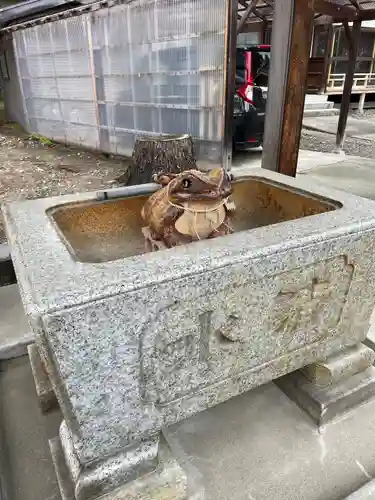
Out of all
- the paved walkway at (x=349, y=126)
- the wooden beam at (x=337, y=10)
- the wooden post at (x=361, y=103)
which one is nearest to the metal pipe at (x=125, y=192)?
the wooden beam at (x=337, y=10)

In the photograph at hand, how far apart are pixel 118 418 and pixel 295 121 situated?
283 centimetres

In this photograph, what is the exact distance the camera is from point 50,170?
5477 mm

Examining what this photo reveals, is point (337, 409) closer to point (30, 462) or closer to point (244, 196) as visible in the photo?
point (244, 196)

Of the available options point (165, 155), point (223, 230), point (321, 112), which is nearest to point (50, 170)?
point (165, 155)

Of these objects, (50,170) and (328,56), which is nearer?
(50,170)

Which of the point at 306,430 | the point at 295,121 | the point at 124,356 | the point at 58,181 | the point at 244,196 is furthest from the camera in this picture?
the point at 58,181

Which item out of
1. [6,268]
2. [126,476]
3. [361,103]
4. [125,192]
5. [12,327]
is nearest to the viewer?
[126,476]

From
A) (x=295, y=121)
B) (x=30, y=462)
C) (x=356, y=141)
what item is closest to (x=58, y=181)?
(x=295, y=121)

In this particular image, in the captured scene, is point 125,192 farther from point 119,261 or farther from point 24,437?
point 24,437

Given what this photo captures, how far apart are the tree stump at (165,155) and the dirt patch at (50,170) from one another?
92cm

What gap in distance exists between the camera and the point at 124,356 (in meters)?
0.95

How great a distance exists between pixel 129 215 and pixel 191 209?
0.51 metres

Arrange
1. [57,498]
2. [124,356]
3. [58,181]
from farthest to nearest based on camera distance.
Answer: [58,181] < [57,498] < [124,356]

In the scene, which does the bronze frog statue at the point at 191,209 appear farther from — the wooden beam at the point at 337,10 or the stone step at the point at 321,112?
the stone step at the point at 321,112
